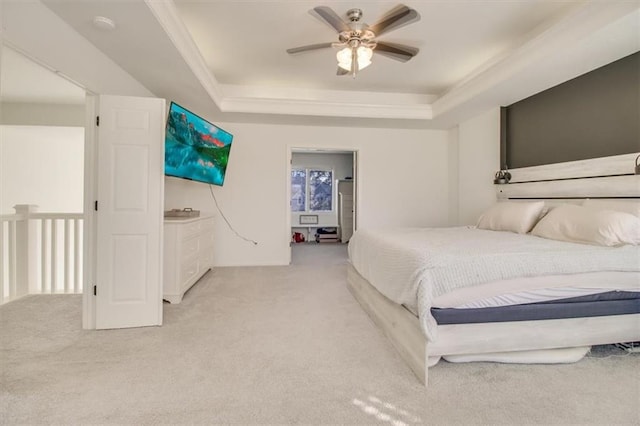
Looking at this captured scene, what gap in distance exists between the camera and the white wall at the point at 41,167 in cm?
443

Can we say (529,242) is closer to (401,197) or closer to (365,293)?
(365,293)

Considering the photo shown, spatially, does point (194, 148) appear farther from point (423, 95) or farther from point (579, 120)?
point (579, 120)

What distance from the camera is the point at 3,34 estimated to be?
1652 millimetres

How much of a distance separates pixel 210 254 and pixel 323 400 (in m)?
3.23

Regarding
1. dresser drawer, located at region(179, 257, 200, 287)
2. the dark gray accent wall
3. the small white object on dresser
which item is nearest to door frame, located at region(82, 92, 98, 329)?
the small white object on dresser

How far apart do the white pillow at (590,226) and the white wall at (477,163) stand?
1.63 meters

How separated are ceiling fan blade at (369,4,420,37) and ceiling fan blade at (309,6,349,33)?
232mm

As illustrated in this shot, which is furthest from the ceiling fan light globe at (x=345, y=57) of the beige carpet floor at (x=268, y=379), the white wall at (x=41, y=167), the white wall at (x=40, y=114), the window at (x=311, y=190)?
the window at (x=311, y=190)

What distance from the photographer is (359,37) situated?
2.46m

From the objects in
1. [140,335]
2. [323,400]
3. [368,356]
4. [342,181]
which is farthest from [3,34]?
[342,181]

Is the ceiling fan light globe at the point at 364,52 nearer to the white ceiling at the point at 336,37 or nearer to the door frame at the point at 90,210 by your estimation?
the white ceiling at the point at 336,37

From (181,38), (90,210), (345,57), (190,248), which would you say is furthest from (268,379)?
(181,38)

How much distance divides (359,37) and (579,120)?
2.38m

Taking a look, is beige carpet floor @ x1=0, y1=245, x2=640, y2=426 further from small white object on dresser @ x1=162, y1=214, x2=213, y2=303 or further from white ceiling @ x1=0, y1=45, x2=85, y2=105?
white ceiling @ x1=0, y1=45, x2=85, y2=105
